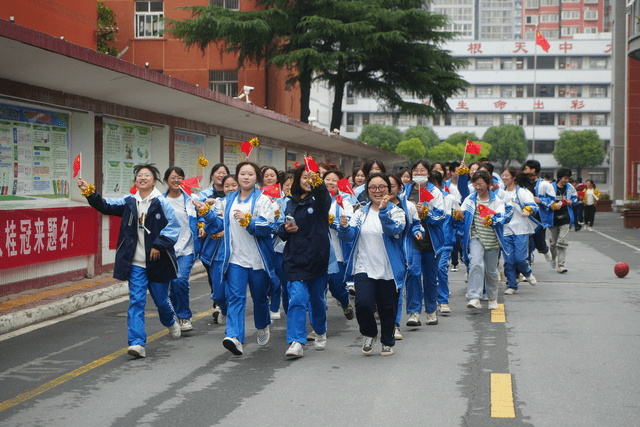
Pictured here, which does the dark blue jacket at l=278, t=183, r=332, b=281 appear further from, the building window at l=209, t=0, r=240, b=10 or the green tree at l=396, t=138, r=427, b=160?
the green tree at l=396, t=138, r=427, b=160

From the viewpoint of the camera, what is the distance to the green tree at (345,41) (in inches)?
1103

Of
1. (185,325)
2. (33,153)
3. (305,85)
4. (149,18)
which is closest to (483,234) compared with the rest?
(185,325)

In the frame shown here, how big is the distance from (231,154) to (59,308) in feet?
32.1

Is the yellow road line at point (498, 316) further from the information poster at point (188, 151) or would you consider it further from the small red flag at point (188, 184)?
the information poster at point (188, 151)

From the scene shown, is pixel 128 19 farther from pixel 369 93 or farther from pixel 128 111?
pixel 128 111

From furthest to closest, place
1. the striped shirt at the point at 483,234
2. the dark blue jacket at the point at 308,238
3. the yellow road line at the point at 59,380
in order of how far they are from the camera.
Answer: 1. the striped shirt at the point at 483,234
2. the dark blue jacket at the point at 308,238
3. the yellow road line at the point at 59,380

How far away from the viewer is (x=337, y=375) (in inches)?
236

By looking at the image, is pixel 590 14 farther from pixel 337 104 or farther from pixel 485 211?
pixel 485 211

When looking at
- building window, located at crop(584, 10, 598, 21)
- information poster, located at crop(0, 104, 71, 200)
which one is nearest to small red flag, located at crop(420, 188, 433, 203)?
information poster, located at crop(0, 104, 71, 200)

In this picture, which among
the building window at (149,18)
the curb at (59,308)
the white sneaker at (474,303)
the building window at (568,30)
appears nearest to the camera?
the curb at (59,308)

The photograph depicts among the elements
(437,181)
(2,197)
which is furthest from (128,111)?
(437,181)

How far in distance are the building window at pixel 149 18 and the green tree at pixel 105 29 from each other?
2.38 metres

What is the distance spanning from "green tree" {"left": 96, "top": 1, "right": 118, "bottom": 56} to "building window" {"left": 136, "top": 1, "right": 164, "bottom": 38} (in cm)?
238

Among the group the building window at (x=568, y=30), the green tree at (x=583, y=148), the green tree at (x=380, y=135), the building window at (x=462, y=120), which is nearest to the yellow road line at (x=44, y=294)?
the green tree at (x=380, y=135)
